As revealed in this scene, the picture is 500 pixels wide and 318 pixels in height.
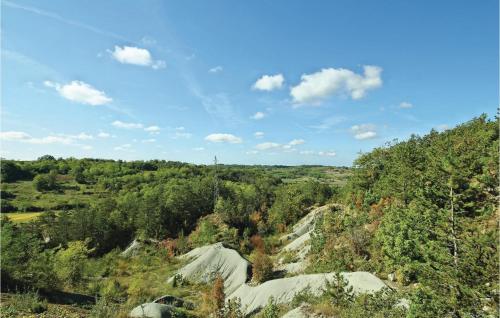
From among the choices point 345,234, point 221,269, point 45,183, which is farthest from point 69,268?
point 45,183

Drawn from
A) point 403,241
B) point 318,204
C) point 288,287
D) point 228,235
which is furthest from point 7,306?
point 318,204

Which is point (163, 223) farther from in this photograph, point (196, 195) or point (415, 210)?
point (415, 210)

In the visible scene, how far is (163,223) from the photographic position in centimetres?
5138

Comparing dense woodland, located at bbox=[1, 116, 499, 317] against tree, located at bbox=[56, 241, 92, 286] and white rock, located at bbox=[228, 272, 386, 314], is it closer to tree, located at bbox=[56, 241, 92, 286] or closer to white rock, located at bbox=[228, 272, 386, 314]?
tree, located at bbox=[56, 241, 92, 286]

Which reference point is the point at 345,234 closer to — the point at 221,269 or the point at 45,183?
the point at 221,269

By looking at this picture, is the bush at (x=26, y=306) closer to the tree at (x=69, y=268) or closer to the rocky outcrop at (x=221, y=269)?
the tree at (x=69, y=268)

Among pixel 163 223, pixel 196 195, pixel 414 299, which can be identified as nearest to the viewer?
pixel 414 299

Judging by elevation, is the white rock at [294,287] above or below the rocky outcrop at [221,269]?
above

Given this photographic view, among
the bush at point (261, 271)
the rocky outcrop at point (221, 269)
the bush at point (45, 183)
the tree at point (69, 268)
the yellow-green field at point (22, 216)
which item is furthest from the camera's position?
the bush at point (45, 183)

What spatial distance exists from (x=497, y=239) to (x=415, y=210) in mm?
11083

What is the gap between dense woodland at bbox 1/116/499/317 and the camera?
1226cm

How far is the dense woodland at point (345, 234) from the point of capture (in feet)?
40.2

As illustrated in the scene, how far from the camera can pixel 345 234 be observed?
90.0 feet

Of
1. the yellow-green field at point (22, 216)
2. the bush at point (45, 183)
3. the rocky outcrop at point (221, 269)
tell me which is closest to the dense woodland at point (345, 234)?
the yellow-green field at point (22, 216)
